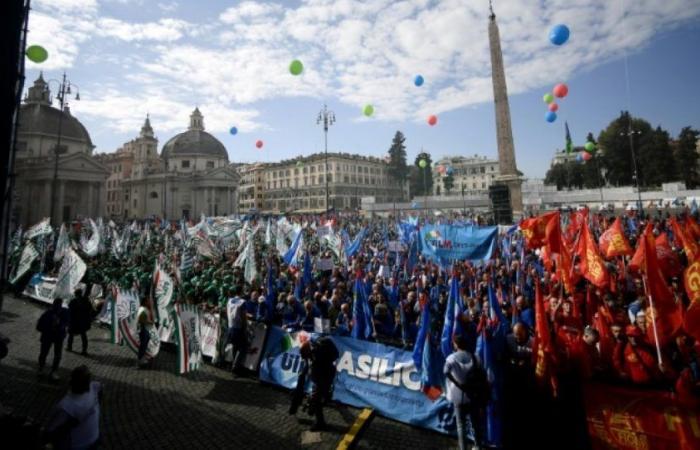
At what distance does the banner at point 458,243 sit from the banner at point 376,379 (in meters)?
5.59

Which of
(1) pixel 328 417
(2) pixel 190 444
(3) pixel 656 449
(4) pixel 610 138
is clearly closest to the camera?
(3) pixel 656 449

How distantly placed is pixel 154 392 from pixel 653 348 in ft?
25.1

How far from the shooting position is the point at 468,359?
15.6 feet

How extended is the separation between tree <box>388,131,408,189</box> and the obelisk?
189 feet

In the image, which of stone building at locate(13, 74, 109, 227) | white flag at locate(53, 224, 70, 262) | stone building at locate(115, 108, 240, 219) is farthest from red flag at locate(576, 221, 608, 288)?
stone building at locate(115, 108, 240, 219)

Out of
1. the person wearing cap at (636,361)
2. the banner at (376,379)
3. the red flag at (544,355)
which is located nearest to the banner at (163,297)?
the banner at (376,379)

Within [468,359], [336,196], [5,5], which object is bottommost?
[468,359]

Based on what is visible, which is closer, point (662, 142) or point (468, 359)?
point (468, 359)

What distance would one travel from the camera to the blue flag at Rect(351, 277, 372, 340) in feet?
24.5

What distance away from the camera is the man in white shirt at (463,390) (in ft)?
15.4

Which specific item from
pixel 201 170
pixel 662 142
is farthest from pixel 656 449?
pixel 201 170

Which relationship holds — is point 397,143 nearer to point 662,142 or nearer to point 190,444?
point 662,142

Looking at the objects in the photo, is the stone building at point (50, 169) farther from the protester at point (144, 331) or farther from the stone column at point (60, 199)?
the protester at point (144, 331)

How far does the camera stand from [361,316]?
759 centimetres
